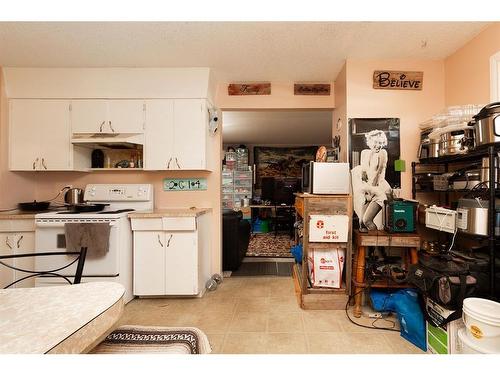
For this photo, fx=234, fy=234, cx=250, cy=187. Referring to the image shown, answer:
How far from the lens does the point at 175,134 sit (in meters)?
2.66

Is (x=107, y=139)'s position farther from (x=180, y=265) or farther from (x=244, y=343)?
(x=244, y=343)

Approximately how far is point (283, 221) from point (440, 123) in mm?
4394

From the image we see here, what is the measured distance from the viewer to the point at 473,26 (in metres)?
1.92

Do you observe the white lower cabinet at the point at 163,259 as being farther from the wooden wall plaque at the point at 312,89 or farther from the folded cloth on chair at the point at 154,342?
the wooden wall plaque at the point at 312,89

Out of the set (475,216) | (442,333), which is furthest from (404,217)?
(442,333)

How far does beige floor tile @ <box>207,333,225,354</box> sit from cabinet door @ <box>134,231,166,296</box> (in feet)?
2.73

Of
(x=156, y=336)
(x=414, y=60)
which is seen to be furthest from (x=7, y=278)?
(x=414, y=60)

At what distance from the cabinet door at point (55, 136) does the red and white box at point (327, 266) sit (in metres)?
2.86

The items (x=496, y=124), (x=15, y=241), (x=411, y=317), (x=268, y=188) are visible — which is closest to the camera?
(x=496, y=124)

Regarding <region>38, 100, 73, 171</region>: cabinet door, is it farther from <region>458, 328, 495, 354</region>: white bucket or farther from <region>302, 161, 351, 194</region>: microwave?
<region>458, 328, 495, 354</region>: white bucket

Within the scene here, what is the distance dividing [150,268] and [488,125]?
2.99 metres

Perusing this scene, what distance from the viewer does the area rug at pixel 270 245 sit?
13.6 ft

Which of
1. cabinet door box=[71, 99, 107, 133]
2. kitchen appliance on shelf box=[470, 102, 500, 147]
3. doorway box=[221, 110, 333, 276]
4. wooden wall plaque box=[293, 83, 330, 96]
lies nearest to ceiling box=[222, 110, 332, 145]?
doorway box=[221, 110, 333, 276]

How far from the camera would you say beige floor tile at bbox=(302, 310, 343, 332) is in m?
1.92
